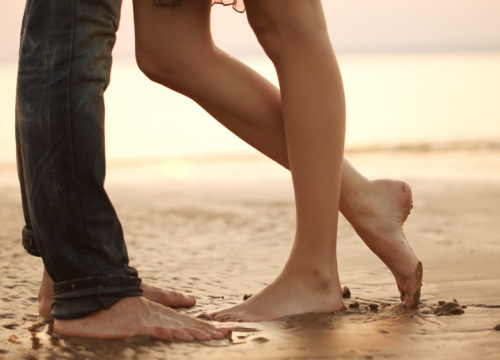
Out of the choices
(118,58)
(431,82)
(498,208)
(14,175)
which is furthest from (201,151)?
(118,58)

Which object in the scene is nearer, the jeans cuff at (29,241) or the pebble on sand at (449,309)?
the pebble on sand at (449,309)

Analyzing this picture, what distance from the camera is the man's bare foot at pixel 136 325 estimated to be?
1.80 m

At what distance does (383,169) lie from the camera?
6.76m

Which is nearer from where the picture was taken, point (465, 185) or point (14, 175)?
point (465, 185)

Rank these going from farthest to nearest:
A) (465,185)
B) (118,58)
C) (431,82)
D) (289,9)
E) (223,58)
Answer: (118,58)
(431,82)
(465,185)
(223,58)
(289,9)

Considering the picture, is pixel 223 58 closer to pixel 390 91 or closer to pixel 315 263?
pixel 315 263

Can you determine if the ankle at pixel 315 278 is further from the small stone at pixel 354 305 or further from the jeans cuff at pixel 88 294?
the jeans cuff at pixel 88 294

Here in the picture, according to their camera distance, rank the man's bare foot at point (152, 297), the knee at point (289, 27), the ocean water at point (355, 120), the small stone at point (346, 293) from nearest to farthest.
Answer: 1. the knee at point (289, 27)
2. the man's bare foot at point (152, 297)
3. the small stone at point (346, 293)
4. the ocean water at point (355, 120)

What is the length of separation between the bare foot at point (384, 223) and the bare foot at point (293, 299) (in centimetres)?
19

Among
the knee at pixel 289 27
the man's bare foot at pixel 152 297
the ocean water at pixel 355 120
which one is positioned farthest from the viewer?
the ocean water at pixel 355 120

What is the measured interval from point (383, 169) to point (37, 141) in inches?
204

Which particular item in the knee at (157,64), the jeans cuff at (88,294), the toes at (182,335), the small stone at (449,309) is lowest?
the toes at (182,335)

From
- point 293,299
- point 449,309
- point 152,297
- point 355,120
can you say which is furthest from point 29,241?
point 355,120

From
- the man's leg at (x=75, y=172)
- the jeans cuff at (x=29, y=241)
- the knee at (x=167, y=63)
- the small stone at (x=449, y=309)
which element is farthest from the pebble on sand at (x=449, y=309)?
the jeans cuff at (x=29, y=241)
